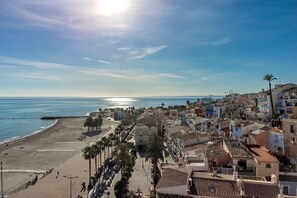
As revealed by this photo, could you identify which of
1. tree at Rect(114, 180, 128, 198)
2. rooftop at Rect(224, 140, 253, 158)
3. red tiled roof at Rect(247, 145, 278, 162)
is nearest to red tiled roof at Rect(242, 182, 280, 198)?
red tiled roof at Rect(247, 145, 278, 162)

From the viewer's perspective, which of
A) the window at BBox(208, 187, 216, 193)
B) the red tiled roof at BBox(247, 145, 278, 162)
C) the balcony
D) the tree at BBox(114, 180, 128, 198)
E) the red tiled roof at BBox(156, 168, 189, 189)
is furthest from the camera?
the tree at BBox(114, 180, 128, 198)

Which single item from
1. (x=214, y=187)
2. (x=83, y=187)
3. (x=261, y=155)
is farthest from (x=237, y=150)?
(x=83, y=187)

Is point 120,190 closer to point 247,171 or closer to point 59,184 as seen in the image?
point 59,184

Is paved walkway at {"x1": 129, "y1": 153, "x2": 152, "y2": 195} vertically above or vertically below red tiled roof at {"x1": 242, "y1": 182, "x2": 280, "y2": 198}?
below

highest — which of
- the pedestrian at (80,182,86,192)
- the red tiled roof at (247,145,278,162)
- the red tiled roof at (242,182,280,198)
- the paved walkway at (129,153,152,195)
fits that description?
the red tiled roof at (247,145,278,162)

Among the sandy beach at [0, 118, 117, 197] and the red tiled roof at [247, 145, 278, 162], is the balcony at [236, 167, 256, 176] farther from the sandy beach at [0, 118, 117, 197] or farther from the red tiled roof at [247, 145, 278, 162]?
the sandy beach at [0, 118, 117, 197]

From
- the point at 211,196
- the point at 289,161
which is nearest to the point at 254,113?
the point at 289,161

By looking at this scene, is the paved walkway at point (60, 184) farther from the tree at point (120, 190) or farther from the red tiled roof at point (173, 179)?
the red tiled roof at point (173, 179)

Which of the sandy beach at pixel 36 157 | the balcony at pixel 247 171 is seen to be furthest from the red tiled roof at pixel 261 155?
the sandy beach at pixel 36 157

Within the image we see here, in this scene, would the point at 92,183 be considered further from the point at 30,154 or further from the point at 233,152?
the point at 30,154
